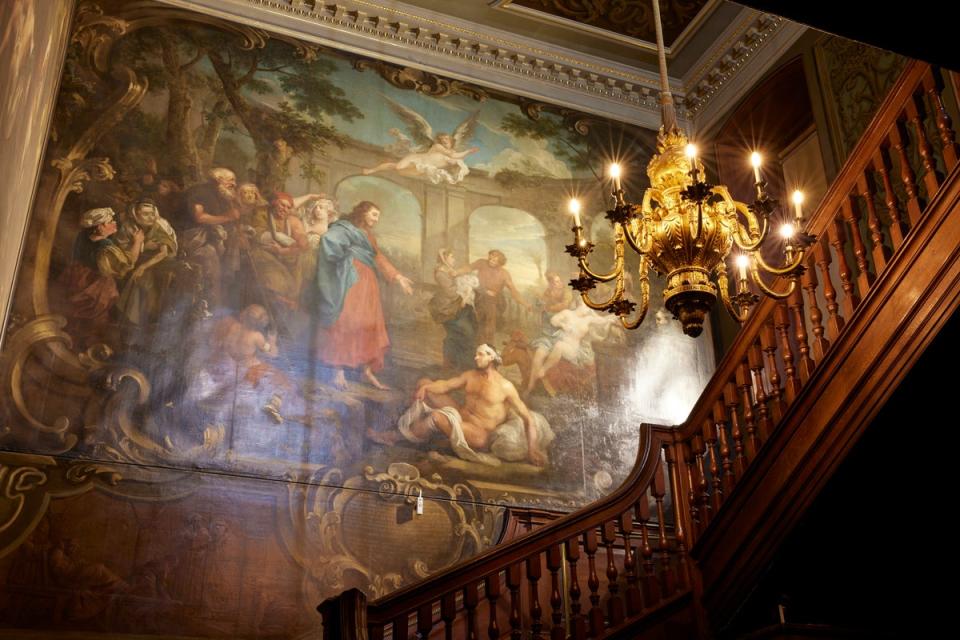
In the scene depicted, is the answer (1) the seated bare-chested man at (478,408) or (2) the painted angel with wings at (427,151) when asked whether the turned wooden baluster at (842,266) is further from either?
(2) the painted angel with wings at (427,151)

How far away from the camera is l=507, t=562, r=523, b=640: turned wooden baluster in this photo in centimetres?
532

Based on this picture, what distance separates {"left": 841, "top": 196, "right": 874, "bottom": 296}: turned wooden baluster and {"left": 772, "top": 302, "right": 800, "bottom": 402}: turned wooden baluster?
1.68ft

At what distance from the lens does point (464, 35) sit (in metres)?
9.69

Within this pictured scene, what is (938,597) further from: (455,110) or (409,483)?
(455,110)

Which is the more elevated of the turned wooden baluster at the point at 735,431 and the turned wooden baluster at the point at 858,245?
the turned wooden baluster at the point at 858,245

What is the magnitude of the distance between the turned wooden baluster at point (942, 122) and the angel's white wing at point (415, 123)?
4.72m

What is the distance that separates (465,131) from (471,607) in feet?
16.3

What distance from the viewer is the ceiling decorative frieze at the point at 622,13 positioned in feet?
31.5

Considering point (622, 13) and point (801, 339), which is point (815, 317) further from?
point (622, 13)

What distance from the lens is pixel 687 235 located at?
5562 millimetres

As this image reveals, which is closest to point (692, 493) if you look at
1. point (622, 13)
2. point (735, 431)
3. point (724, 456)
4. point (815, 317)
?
point (724, 456)

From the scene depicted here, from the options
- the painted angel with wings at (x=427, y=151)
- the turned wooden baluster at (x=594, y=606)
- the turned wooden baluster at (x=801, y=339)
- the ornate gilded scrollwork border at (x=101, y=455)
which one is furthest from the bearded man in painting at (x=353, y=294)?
the turned wooden baluster at (x=801, y=339)

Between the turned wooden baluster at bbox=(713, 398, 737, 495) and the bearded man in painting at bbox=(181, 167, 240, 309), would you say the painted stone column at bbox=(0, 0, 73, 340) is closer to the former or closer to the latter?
the bearded man in painting at bbox=(181, 167, 240, 309)

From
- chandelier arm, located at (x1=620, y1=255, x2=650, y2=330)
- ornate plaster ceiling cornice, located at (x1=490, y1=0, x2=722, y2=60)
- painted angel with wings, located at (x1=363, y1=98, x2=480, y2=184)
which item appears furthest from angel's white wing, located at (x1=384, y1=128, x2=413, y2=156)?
chandelier arm, located at (x1=620, y1=255, x2=650, y2=330)
